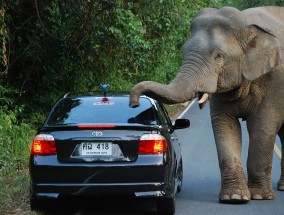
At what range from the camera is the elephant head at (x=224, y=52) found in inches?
391

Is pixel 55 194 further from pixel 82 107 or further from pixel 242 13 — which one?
pixel 242 13

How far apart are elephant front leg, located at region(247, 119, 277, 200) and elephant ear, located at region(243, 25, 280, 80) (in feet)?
2.66

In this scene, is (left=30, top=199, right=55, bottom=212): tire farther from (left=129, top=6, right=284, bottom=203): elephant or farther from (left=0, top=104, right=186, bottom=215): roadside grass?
(left=129, top=6, right=284, bottom=203): elephant

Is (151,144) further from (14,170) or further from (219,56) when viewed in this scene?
(14,170)

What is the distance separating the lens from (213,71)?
10062mm

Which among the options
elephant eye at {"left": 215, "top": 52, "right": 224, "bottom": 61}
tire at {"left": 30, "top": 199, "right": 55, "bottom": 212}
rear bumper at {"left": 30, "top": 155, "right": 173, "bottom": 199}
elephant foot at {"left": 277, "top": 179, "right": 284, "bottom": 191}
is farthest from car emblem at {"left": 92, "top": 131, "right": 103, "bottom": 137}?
elephant foot at {"left": 277, "top": 179, "right": 284, "bottom": 191}

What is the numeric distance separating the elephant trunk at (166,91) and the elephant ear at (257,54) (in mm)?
1056

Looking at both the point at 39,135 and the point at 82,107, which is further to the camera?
the point at 82,107

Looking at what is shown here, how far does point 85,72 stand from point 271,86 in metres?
11.0

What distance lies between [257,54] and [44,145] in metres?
2.93

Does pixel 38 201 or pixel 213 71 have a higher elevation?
pixel 213 71

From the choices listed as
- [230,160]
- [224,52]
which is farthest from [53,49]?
[224,52]

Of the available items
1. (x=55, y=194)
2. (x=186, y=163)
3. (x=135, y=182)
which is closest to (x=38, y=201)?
(x=55, y=194)

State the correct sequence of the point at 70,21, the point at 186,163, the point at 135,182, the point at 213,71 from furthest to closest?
1. the point at 70,21
2. the point at 186,163
3. the point at 213,71
4. the point at 135,182
